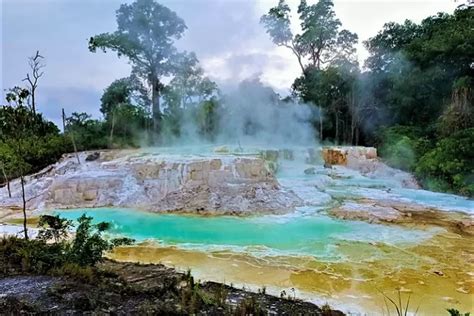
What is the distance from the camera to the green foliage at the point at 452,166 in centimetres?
1112

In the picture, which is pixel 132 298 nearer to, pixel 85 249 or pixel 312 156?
pixel 85 249

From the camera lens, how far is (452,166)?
37.7 ft

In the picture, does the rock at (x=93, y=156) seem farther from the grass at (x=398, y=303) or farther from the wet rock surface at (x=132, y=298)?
the grass at (x=398, y=303)

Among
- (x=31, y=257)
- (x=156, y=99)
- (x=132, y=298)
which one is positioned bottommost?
(x=132, y=298)

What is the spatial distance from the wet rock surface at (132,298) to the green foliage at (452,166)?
9450mm

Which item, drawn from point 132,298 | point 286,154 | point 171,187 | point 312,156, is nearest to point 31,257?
point 132,298

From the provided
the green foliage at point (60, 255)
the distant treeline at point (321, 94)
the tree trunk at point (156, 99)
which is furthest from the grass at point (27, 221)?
the tree trunk at point (156, 99)

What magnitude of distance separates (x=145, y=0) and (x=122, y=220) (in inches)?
495

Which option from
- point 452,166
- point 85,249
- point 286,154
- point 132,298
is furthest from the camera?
point 286,154

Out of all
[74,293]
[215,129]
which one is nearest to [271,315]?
[74,293]

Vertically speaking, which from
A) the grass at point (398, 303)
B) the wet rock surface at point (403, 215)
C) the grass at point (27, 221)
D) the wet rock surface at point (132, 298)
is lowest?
the grass at point (27, 221)

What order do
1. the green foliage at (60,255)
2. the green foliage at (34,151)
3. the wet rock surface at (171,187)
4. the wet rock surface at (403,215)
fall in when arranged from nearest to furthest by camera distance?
the green foliage at (60,255), the wet rock surface at (403,215), the wet rock surface at (171,187), the green foliage at (34,151)

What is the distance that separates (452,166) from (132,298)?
10.8 meters

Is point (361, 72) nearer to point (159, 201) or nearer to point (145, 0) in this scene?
point (145, 0)
